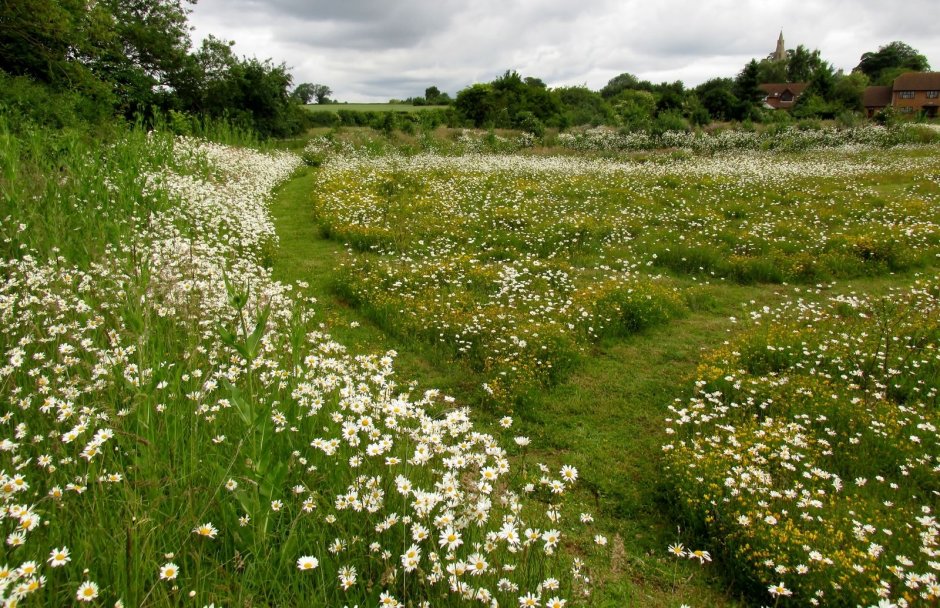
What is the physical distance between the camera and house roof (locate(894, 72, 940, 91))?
209ft

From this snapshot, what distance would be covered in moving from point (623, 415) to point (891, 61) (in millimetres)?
108982

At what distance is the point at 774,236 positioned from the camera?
440 inches

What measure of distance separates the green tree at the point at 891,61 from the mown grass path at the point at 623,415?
3791 inches

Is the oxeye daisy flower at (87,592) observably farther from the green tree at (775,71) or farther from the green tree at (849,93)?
the green tree at (775,71)

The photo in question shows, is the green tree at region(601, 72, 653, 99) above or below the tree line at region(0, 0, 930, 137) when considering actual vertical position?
above

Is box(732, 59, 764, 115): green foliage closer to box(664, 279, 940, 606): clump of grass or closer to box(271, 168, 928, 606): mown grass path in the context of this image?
box(271, 168, 928, 606): mown grass path

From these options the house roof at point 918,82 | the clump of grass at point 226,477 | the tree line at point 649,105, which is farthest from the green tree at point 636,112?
the house roof at point 918,82

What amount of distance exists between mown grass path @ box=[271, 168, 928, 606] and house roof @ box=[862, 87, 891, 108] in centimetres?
7336

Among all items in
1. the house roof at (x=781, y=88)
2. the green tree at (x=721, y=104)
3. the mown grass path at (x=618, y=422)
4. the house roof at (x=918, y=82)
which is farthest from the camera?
the house roof at (x=781, y=88)

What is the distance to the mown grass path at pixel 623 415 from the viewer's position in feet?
11.6

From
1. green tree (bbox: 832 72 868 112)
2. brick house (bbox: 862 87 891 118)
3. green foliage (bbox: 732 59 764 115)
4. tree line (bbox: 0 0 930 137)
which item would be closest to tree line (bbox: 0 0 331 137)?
tree line (bbox: 0 0 930 137)

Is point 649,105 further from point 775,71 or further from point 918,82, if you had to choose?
point 775,71

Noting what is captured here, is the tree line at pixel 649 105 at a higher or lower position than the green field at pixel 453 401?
higher

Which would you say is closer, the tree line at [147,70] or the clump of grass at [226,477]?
the clump of grass at [226,477]
